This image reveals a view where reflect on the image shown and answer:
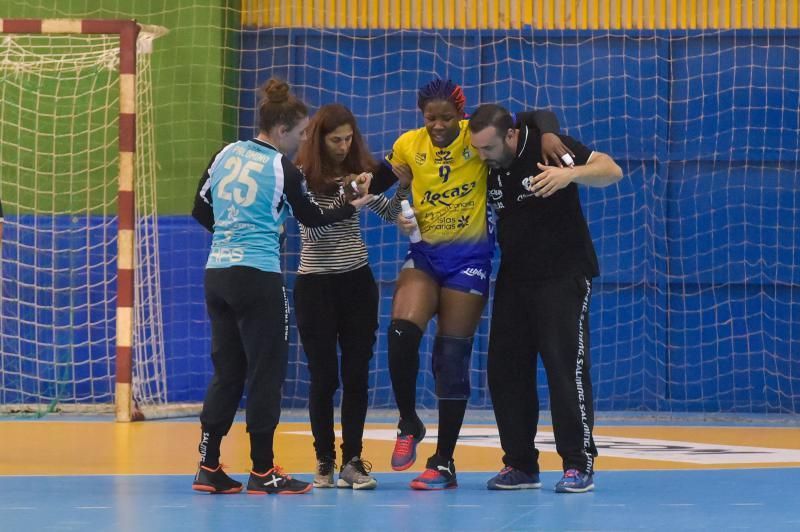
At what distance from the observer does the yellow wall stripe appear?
11.5 metres

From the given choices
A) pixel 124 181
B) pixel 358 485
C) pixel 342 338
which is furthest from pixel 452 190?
pixel 124 181

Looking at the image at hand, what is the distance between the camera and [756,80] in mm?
11453

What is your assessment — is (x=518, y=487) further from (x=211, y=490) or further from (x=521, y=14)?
(x=521, y=14)

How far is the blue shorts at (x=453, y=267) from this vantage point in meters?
6.18

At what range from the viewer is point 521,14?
11633 mm

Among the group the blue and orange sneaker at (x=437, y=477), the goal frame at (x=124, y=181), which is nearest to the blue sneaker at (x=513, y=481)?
the blue and orange sneaker at (x=437, y=477)

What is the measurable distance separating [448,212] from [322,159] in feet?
2.11

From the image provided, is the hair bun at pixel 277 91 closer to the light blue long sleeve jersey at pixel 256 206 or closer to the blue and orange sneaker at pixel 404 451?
the light blue long sleeve jersey at pixel 256 206

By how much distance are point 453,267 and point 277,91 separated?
1.15m

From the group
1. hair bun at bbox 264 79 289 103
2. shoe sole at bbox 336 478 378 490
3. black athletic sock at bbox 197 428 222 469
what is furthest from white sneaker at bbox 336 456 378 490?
hair bun at bbox 264 79 289 103

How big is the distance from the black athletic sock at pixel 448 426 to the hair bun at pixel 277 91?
→ 5.24 feet

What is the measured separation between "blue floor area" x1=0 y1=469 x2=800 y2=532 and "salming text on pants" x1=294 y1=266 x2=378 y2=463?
0.34 m

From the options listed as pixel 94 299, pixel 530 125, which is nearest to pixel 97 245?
pixel 94 299

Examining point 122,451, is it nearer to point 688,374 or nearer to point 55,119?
point 55,119
